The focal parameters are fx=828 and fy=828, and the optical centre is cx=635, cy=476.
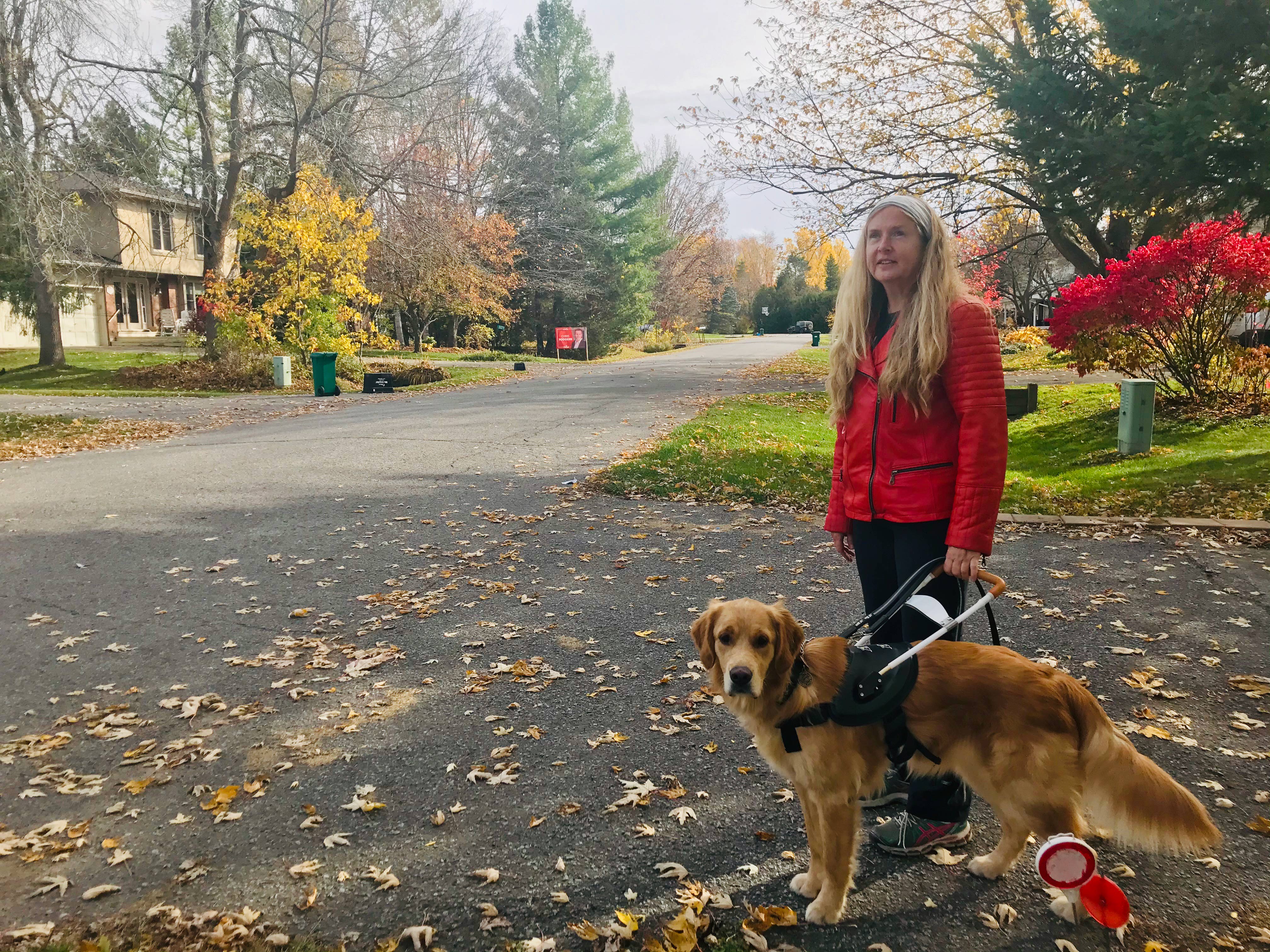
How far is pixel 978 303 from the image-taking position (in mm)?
2990

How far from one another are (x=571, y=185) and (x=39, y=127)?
87.6 feet

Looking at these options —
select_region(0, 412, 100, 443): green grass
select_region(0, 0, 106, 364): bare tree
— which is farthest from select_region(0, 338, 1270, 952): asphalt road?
select_region(0, 0, 106, 364): bare tree

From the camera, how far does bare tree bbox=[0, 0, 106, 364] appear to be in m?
16.4

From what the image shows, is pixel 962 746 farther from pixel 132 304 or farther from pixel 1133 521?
pixel 132 304

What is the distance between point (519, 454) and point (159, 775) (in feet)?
27.7

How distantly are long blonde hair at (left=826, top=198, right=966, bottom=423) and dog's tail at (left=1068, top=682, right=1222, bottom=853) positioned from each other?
45.2 inches

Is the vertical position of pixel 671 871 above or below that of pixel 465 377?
below

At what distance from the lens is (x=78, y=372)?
26.2 metres

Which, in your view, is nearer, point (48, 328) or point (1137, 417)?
point (1137, 417)

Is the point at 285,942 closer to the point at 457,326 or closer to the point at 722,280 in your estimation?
the point at 457,326

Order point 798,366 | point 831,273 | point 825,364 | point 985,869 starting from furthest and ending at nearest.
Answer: point 831,273, point 825,364, point 798,366, point 985,869

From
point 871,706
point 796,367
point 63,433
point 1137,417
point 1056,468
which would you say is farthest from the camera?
point 796,367

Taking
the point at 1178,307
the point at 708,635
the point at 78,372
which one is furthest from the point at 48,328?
the point at 708,635

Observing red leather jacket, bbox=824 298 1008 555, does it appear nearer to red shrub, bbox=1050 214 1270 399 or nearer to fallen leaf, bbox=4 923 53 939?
fallen leaf, bbox=4 923 53 939
